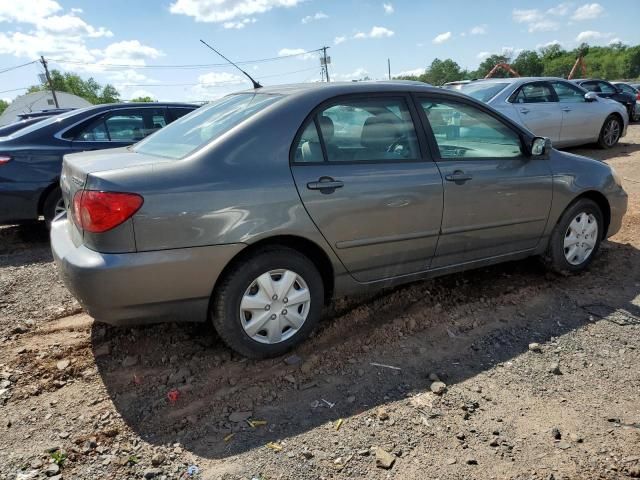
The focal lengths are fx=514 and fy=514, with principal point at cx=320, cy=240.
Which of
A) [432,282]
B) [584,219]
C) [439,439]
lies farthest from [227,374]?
[584,219]

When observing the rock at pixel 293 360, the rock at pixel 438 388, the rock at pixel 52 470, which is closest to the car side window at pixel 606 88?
the rock at pixel 438 388

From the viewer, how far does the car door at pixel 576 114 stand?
9891 millimetres

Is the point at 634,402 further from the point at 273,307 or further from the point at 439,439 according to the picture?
the point at 273,307

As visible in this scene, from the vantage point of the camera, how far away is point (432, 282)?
4.35m

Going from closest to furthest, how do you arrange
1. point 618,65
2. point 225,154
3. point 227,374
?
point 225,154, point 227,374, point 618,65

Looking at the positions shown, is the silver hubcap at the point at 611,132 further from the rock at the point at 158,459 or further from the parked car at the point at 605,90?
the rock at the point at 158,459

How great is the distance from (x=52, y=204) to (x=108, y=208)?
384cm

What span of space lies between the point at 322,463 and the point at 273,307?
99 cm

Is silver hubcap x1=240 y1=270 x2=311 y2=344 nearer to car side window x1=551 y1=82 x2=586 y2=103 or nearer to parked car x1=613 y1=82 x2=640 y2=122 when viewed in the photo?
car side window x1=551 y1=82 x2=586 y2=103

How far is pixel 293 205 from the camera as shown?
2990 mm

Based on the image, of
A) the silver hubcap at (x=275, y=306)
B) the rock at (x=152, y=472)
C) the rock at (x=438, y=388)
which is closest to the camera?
the rock at (x=152, y=472)

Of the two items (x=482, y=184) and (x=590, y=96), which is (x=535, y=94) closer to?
(x=590, y=96)

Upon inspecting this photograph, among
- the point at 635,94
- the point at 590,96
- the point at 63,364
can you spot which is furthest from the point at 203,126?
the point at 635,94

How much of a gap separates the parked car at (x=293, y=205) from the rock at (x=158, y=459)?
29.4 inches
